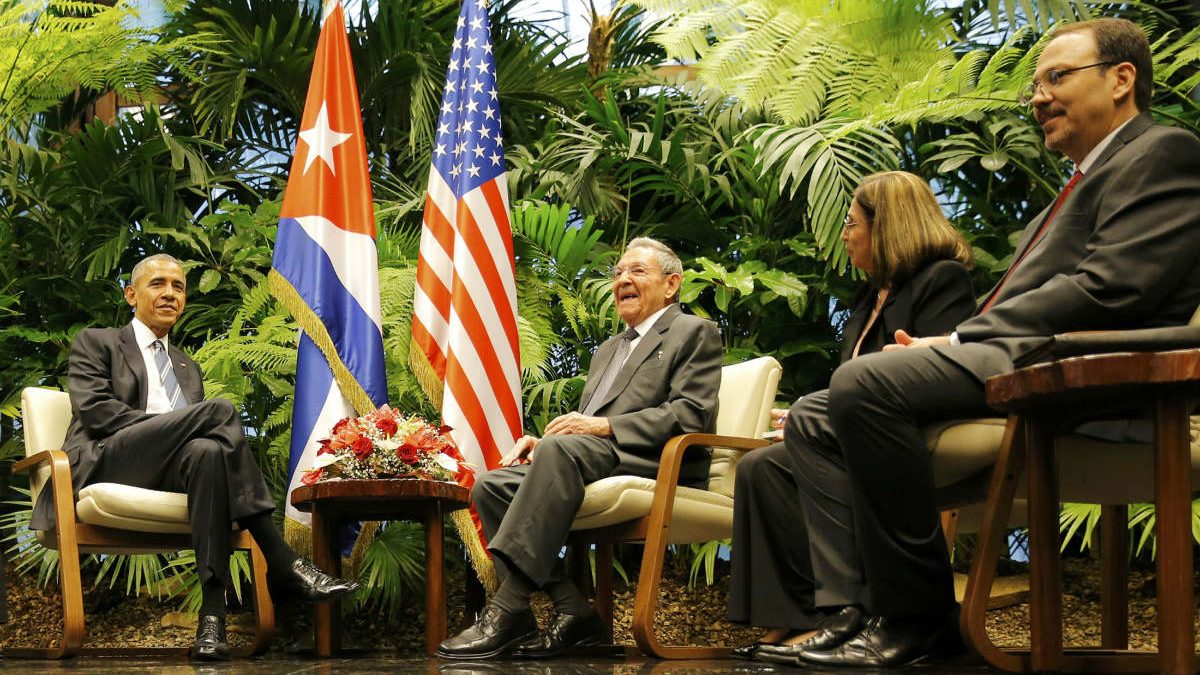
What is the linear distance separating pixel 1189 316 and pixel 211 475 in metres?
2.84

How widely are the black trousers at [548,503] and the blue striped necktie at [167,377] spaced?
4.60 feet

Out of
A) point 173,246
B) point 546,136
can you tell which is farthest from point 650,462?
point 173,246

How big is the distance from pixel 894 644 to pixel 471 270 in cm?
285

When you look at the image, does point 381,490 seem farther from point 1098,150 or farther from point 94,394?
point 1098,150

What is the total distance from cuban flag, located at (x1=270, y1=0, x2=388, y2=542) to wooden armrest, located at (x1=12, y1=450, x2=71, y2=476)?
0.92 metres

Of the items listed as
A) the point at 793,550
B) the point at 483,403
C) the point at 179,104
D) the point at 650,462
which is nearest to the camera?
the point at 793,550

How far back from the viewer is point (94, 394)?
169 inches

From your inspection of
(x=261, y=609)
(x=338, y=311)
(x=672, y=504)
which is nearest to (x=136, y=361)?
(x=338, y=311)

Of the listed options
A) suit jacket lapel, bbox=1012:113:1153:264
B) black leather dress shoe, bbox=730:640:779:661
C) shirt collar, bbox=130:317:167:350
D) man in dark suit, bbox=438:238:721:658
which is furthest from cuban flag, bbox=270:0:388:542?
suit jacket lapel, bbox=1012:113:1153:264

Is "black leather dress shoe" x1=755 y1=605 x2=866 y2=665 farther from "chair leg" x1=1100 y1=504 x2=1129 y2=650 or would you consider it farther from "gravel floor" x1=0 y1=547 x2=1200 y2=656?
"gravel floor" x1=0 y1=547 x2=1200 y2=656

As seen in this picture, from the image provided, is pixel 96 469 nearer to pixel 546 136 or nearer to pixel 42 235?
pixel 42 235

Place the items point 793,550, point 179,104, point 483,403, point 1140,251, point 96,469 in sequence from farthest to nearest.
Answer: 1. point 179,104
2. point 483,403
3. point 96,469
4. point 793,550
5. point 1140,251

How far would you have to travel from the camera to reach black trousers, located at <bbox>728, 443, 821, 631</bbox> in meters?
3.26

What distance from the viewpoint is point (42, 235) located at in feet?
20.2
